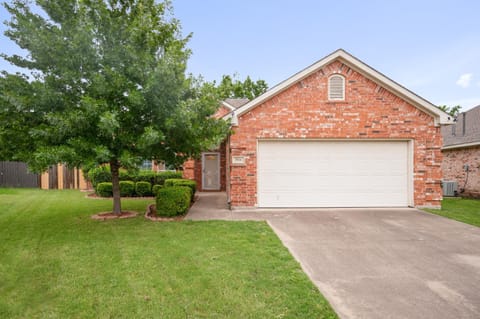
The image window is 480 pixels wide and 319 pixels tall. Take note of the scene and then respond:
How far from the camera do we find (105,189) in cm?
1341

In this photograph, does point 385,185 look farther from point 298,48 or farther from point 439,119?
point 298,48

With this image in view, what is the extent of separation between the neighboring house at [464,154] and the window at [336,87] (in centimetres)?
834

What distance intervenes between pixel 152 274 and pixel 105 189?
1052cm

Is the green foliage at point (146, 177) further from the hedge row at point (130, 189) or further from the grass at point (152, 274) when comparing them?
the grass at point (152, 274)

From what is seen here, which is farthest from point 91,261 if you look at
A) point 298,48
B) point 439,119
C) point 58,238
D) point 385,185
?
point 298,48

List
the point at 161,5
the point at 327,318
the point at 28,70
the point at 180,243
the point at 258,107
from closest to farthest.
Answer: the point at 327,318 → the point at 180,243 → the point at 28,70 → the point at 161,5 → the point at 258,107

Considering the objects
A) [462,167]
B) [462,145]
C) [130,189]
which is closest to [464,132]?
[462,145]

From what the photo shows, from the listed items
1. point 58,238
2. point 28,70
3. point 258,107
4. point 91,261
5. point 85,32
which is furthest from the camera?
point 258,107

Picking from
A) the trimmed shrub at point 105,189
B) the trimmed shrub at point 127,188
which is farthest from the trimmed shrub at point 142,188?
the trimmed shrub at point 105,189

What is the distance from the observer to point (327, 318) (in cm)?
303

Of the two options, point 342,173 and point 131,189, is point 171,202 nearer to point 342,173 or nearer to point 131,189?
point 342,173

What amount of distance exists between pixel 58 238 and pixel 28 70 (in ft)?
14.8

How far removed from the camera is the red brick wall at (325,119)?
9.48 meters

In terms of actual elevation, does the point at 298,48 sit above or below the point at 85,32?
above
